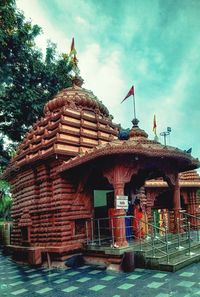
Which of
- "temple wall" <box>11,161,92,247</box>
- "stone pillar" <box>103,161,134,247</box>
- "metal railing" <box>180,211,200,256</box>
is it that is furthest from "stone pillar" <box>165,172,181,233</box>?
"temple wall" <box>11,161,92,247</box>

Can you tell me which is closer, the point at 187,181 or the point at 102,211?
the point at 102,211

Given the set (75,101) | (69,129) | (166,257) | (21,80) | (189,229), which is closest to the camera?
(166,257)

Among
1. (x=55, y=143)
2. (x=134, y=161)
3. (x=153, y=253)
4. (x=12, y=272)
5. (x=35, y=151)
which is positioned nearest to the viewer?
(x=153, y=253)

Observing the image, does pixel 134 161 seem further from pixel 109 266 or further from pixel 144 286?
pixel 144 286

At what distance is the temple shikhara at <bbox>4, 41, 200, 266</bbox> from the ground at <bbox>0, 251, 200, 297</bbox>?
36.0 inches

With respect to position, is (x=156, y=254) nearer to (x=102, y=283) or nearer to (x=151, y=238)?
(x=151, y=238)

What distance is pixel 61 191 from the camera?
10.7m

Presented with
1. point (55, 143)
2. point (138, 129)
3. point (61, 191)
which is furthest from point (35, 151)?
point (138, 129)

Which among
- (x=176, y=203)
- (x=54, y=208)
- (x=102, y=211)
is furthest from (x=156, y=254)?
(x=102, y=211)

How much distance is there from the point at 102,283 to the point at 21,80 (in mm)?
17085

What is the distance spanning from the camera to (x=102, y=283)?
7.45 m

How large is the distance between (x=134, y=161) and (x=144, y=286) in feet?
13.4

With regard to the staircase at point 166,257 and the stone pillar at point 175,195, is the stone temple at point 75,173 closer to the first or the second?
the stone pillar at point 175,195

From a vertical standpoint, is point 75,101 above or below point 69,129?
above
